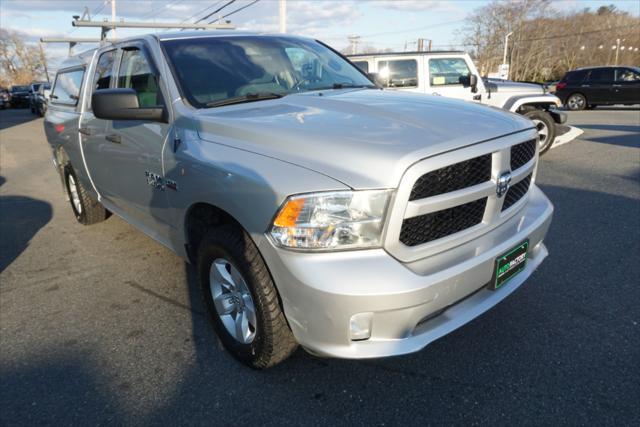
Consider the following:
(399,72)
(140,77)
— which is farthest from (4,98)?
(140,77)

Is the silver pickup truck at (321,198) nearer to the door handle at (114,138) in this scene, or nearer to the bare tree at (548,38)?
the door handle at (114,138)

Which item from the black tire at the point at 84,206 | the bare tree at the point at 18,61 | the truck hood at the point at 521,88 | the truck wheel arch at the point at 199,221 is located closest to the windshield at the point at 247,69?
the truck wheel arch at the point at 199,221

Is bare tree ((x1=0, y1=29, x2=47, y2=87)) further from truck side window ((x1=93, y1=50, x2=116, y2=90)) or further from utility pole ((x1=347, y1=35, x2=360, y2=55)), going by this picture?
truck side window ((x1=93, y1=50, x2=116, y2=90))

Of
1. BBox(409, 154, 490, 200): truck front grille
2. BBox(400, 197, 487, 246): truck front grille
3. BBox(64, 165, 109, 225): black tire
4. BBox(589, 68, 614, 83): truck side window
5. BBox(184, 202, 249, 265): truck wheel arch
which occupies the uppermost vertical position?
BBox(589, 68, 614, 83): truck side window

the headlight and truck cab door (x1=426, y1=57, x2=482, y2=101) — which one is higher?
truck cab door (x1=426, y1=57, x2=482, y2=101)

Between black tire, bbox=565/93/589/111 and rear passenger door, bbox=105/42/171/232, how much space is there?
20554 mm

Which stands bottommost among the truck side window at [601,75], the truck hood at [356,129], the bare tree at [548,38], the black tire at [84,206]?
the black tire at [84,206]

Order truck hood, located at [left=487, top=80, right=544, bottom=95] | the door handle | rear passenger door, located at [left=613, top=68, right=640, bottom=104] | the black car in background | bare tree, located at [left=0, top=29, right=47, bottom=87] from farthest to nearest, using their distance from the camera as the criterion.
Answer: bare tree, located at [left=0, top=29, right=47, bottom=87] → the black car in background → rear passenger door, located at [left=613, top=68, right=640, bottom=104] → truck hood, located at [left=487, top=80, right=544, bottom=95] → the door handle

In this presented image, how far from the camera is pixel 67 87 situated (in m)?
5.42

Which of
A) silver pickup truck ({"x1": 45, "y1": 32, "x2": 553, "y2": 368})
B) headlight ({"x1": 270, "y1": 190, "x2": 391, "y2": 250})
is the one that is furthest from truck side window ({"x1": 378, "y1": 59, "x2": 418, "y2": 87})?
headlight ({"x1": 270, "y1": 190, "x2": 391, "y2": 250})

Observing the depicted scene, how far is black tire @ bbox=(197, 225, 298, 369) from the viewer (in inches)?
89.5

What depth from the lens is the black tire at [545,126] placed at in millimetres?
8352

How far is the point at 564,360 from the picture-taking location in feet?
8.55

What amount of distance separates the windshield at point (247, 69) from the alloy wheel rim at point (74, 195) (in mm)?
2970
